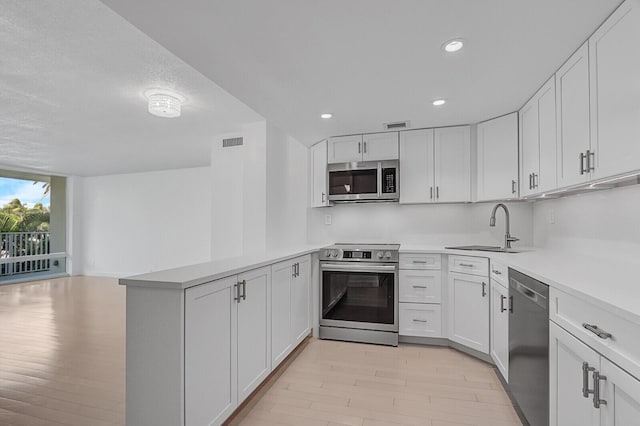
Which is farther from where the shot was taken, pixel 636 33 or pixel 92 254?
pixel 92 254

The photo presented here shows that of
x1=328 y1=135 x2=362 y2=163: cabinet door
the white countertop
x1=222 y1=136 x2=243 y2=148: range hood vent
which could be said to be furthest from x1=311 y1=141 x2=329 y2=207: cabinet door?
the white countertop

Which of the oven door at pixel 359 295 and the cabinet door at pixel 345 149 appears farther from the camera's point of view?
the cabinet door at pixel 345 149

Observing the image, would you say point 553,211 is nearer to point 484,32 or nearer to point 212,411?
point 484,32

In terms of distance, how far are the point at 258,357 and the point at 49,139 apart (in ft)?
16.0

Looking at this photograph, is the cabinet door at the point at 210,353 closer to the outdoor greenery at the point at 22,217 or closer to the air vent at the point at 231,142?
the air vent at the point at 231,142

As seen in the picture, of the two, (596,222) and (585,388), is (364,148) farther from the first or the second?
(585,388)

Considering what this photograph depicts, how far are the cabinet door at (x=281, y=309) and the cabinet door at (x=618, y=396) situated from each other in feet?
6.27

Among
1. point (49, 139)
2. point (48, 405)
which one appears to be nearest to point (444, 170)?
point (48, 405)

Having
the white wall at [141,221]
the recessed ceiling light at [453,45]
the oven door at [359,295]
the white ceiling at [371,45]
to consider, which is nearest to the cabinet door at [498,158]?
the white ceiling at [371,45]

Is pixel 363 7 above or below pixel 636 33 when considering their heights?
above

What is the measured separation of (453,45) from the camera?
1.86 metres

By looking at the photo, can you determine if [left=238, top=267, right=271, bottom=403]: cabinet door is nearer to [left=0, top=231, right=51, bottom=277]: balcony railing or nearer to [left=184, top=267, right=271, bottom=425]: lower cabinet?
[left=184, top=267, right=271, bottom=425]: lower cabinet

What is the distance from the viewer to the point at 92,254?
772cm

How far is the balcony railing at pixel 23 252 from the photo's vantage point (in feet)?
23.2
